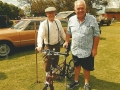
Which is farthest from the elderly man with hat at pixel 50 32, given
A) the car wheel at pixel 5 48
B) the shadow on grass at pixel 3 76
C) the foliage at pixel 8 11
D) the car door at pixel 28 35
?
the foliage at pixel 8 11

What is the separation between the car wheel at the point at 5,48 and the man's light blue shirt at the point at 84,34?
479 cm

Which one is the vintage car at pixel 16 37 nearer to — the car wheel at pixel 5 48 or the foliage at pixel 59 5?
the car wheel at pixel 5 48

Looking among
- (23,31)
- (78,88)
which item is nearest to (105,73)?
(78,88)

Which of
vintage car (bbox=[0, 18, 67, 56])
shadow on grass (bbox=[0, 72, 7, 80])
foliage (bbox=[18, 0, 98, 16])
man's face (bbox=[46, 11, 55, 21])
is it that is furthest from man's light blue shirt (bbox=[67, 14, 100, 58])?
foliage (bbox=[18, 0, 98, 16])

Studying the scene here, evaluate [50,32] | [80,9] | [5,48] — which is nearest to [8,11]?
[5,48]

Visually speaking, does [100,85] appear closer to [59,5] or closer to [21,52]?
[21,52]

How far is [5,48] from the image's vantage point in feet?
26.8

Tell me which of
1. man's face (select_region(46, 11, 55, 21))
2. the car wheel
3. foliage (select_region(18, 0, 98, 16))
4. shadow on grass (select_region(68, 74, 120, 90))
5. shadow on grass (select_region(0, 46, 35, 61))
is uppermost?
foliage (select_region(18, 0, 98, 16))

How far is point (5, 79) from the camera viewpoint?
575cm

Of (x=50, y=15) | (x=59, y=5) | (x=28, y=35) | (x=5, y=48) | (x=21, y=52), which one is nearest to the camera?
(x=50, y=15)

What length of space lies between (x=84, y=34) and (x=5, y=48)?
520cm

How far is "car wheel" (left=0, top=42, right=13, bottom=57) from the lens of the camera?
26.5 feet

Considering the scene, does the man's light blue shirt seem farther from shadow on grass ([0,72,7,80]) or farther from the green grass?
shadow on grass ([0,72,7,80])

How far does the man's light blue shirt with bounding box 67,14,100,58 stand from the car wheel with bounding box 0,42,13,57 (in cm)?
479
